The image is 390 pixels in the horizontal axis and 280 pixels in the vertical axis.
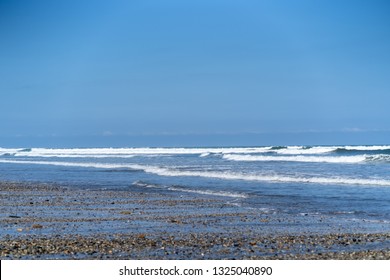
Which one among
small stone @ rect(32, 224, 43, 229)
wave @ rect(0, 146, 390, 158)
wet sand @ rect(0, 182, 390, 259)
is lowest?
wet sand @ rect(0, 182, 390, 259)

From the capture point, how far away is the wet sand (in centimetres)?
913

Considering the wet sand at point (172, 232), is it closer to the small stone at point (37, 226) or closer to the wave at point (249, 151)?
the small stone at point (37, 226)

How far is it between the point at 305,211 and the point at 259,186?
7354 mm

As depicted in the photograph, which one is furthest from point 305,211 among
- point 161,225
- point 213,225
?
point 161,225

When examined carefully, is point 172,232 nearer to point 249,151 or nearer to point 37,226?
point 37,226

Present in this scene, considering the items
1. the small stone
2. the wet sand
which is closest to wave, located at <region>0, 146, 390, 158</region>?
the wet sand

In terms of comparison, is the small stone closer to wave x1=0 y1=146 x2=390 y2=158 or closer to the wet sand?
the wet sand

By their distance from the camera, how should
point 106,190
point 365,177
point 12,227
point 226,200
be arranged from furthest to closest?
point 365,177
point 106,190
point 226,200
point 12,227

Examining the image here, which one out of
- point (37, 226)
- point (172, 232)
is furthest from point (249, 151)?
point (172, 232)

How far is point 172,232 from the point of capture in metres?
11.4

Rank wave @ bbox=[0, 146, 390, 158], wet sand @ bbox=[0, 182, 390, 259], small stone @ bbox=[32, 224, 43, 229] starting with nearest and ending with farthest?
wet sand @ bbox=[0, 182, 390, 259] → small stone @ bbox=[32, 224, 43, 229] → wave @ bbox=[0, 146, 390, 158]
